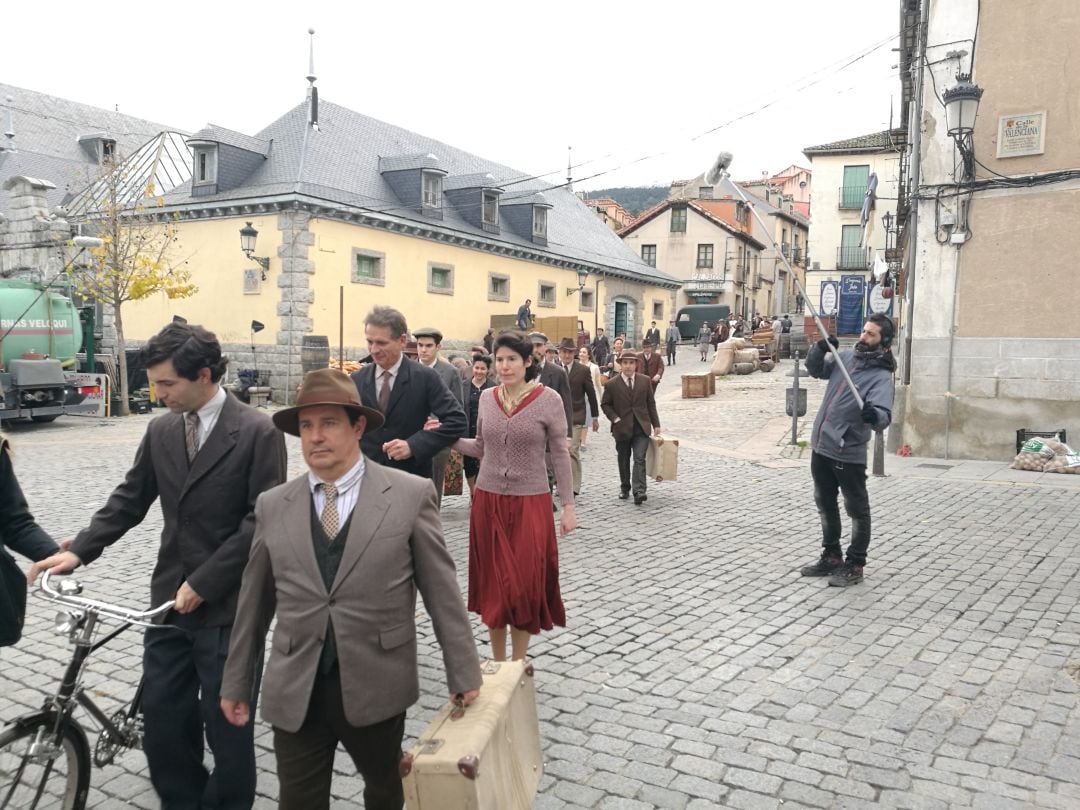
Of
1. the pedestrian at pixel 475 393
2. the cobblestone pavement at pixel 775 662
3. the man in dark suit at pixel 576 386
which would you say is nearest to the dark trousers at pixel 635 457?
the cobblestone pavement at pixel 775 662

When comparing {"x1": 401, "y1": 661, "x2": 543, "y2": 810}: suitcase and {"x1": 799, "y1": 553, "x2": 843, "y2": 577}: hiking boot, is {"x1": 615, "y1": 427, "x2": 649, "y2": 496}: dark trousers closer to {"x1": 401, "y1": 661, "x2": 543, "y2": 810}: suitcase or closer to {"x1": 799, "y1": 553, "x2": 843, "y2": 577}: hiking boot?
{"x1": 799, "y1": 553, "x2": 843, "y2": 577}: hiking boot

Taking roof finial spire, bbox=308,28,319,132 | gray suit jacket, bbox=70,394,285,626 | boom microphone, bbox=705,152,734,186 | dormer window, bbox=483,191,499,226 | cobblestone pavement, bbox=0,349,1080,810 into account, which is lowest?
cobblestone pavement, bbox=0,349,1080,810

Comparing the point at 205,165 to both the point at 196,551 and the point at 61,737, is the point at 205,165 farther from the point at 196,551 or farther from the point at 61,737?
the point at 61,737

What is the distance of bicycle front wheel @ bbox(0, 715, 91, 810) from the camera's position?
8.89 ft

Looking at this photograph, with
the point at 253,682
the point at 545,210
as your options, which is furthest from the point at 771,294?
the point at 253,682

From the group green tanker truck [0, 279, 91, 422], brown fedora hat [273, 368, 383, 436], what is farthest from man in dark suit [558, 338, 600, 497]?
green tanker truck [0, 279, 91, 422]

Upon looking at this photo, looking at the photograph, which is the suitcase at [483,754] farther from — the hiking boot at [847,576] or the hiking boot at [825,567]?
the hiking boot at [825,567]

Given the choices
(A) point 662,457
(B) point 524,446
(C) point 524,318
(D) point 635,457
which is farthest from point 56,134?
(B) point 524,446

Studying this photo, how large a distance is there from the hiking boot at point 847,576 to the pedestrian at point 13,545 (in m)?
5.15

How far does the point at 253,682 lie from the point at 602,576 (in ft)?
13.6

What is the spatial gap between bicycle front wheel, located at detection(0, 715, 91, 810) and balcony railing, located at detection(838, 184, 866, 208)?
43575 millimetres

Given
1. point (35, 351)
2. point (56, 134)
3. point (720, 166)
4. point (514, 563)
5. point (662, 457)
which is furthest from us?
point (56, 134)

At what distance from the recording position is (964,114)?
1159 centimetres

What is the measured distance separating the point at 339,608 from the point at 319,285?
66.5ft
